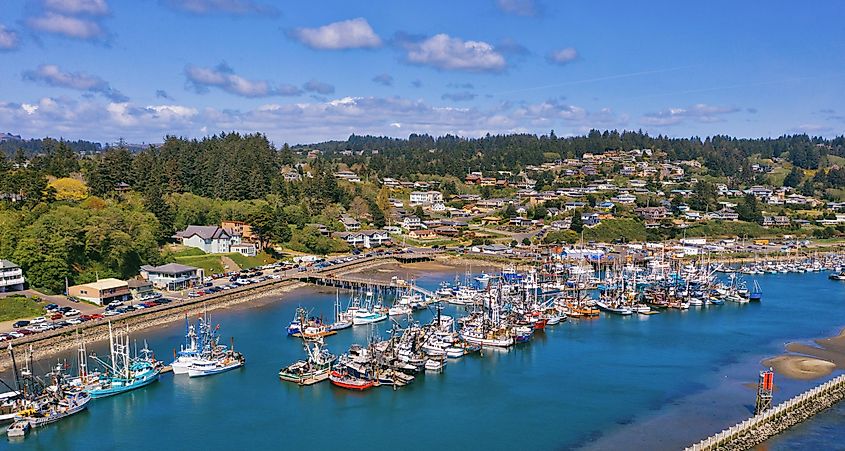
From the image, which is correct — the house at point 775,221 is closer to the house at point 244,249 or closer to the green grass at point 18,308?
the house at point 244,249

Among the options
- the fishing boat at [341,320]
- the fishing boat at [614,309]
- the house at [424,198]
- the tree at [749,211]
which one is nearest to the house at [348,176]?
the house at [424,198]

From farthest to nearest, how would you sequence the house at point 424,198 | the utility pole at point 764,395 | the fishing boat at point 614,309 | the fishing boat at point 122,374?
1. the house at point 424,198
2. the fishing boat at point 614,309
3. the fishing boat at point 122,374
4. the utility pole at point 764,395

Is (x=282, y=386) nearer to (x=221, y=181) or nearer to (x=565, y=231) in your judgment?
(x=221, y=181)

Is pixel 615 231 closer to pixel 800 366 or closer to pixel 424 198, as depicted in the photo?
pixel 424 198

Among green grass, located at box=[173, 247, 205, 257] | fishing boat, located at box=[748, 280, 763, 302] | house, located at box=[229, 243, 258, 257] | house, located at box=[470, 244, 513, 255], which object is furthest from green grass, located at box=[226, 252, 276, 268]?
fishing boat, located at box=[748, 280, 763, 302]

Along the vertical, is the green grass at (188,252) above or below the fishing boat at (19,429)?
above

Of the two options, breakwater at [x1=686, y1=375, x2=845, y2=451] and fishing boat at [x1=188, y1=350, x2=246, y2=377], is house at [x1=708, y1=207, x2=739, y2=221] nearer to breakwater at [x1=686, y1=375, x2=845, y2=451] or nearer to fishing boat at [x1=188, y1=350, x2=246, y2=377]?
breakwater at [x1=686, y1=375, x2=845, y2=451]
